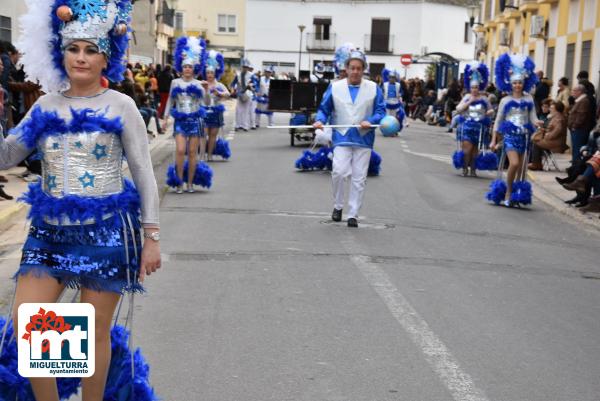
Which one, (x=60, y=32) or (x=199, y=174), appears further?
(x=199, y=174)

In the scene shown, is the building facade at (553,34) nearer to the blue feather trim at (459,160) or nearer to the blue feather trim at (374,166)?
the blue feather trim at (459,160)

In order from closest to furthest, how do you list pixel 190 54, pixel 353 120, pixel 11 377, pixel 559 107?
1. pixel 11 377
2. pixel 353 120
3. pixel 190 54
4. pixel 559 107

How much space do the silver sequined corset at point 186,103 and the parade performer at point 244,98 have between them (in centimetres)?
1706

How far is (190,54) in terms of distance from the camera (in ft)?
50.9

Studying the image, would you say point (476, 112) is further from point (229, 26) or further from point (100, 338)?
point (229, 26)

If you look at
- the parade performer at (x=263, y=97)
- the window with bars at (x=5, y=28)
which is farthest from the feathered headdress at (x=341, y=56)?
the parade performer at (x=263, y=97)

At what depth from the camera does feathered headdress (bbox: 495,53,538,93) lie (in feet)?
49.8

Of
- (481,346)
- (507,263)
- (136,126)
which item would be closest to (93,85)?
(136,126)

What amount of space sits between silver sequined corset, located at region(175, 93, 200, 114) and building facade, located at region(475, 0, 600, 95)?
14.2 m

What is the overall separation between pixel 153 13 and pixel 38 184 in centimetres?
5233

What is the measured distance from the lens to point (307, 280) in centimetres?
879

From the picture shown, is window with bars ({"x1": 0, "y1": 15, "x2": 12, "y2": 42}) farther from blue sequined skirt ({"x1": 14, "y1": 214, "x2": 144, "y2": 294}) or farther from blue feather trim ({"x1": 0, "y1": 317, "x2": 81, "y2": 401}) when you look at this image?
blue sequined skirt ({"x1": 14, "y1": 214, "x2": 144, "y2": 294})

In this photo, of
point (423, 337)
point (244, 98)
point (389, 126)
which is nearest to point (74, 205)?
point (423, 337)

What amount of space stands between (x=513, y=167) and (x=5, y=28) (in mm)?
13378
